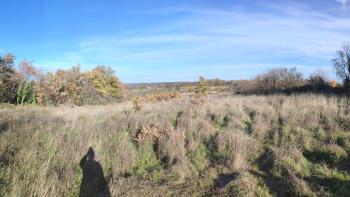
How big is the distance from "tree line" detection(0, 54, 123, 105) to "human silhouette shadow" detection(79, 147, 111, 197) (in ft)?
94.6

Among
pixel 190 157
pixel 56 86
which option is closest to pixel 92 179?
pixel 190 157

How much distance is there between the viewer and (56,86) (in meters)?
40.2

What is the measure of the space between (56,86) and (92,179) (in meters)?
35.8

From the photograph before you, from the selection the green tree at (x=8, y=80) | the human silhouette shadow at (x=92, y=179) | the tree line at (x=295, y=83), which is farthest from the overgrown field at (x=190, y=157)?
the green tree at (x=8, y=80)

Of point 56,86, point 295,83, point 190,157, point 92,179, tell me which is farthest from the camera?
point 56,86

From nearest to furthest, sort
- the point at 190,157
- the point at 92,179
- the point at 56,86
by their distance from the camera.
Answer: the point at 92,179
the point at 190,157
the point at 56,86

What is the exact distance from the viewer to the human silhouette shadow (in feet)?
20.0

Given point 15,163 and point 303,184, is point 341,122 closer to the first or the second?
point 303,184

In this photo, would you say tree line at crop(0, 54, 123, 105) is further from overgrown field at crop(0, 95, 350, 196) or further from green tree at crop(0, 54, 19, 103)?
overgrown field at crop(0, 95, 350, 196)

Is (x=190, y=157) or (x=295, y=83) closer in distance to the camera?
→ (x=190, y=157)

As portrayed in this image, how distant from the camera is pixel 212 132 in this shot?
9992mm

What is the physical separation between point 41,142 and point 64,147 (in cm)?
49

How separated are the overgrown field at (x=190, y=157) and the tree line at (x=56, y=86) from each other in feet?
90.1

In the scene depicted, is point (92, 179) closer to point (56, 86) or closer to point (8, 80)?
point (8, 80)
